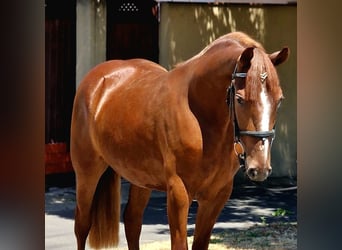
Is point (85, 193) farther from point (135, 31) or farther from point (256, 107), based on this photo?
point (135, 31)

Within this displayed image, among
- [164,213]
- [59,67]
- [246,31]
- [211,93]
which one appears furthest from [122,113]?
[246,31]

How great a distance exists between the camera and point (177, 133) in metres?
4.25

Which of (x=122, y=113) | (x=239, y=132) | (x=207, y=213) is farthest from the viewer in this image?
(x=122, y=113)

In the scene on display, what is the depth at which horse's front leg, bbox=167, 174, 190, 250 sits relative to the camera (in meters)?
4.24

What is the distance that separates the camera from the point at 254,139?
3.77 metres

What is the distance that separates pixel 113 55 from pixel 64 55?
2.20 ft

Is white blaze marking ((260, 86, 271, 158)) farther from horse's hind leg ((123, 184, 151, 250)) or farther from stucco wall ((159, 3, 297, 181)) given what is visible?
stucco wall ((159, 3, 297, 181))

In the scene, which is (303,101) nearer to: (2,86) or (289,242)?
(2,86)

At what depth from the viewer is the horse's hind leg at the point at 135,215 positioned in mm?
5637

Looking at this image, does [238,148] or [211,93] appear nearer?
[238,148]

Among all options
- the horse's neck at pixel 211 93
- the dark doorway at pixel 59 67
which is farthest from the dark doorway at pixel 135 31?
the horse's neck at pixel 211 93

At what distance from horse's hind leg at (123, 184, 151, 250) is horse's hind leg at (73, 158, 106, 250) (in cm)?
29

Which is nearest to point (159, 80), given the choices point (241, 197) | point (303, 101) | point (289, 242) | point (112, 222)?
point (112, 222)

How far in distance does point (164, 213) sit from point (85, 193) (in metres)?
3.29
